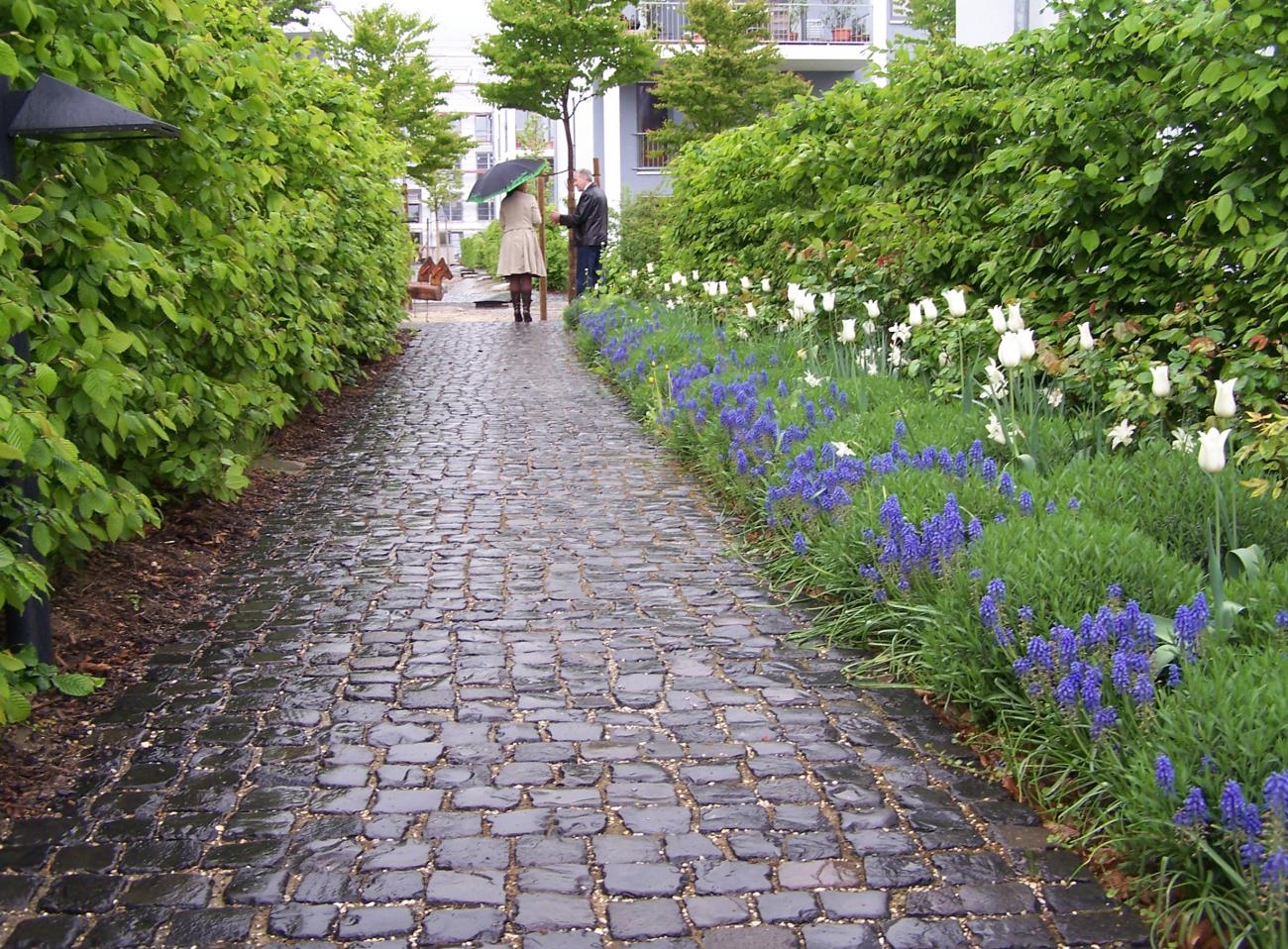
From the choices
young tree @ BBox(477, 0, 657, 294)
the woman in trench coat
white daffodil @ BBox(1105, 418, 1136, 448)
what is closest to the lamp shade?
white daffodil @ BBox(1105, 418, 1136, 448)

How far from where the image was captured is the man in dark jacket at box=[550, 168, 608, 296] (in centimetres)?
1884

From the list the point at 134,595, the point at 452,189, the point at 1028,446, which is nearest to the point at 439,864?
the point at 134,595

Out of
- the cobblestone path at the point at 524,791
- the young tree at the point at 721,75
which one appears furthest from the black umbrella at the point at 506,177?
the cobblestone path at the point at 524,791

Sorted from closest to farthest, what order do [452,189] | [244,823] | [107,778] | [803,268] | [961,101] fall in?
[244,823] → [107,778] → [961,101] → [803,268] → [452,189]

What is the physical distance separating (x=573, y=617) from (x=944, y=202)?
15.7 ft

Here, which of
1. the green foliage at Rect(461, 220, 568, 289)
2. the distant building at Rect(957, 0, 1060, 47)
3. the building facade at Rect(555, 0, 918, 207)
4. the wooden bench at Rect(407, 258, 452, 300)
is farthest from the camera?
the building facade at Rect(555, 0, 918, 207)

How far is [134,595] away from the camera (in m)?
5.15

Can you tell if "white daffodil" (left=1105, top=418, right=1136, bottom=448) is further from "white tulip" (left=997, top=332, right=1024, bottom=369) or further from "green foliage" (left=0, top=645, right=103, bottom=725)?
"green foliage" (left=0, top=645, right=103, bottom=725)

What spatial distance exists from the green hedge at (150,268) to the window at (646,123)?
26904mm

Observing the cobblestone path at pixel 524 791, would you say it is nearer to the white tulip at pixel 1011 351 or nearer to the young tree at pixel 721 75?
the white tulip at pixel 1011 351

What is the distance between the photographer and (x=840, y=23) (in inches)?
1409

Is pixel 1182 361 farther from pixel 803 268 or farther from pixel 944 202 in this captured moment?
pixel 803 268

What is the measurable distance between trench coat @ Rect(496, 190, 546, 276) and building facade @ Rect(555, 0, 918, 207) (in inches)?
588

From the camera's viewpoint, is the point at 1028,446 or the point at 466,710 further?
the point at 1028,446
